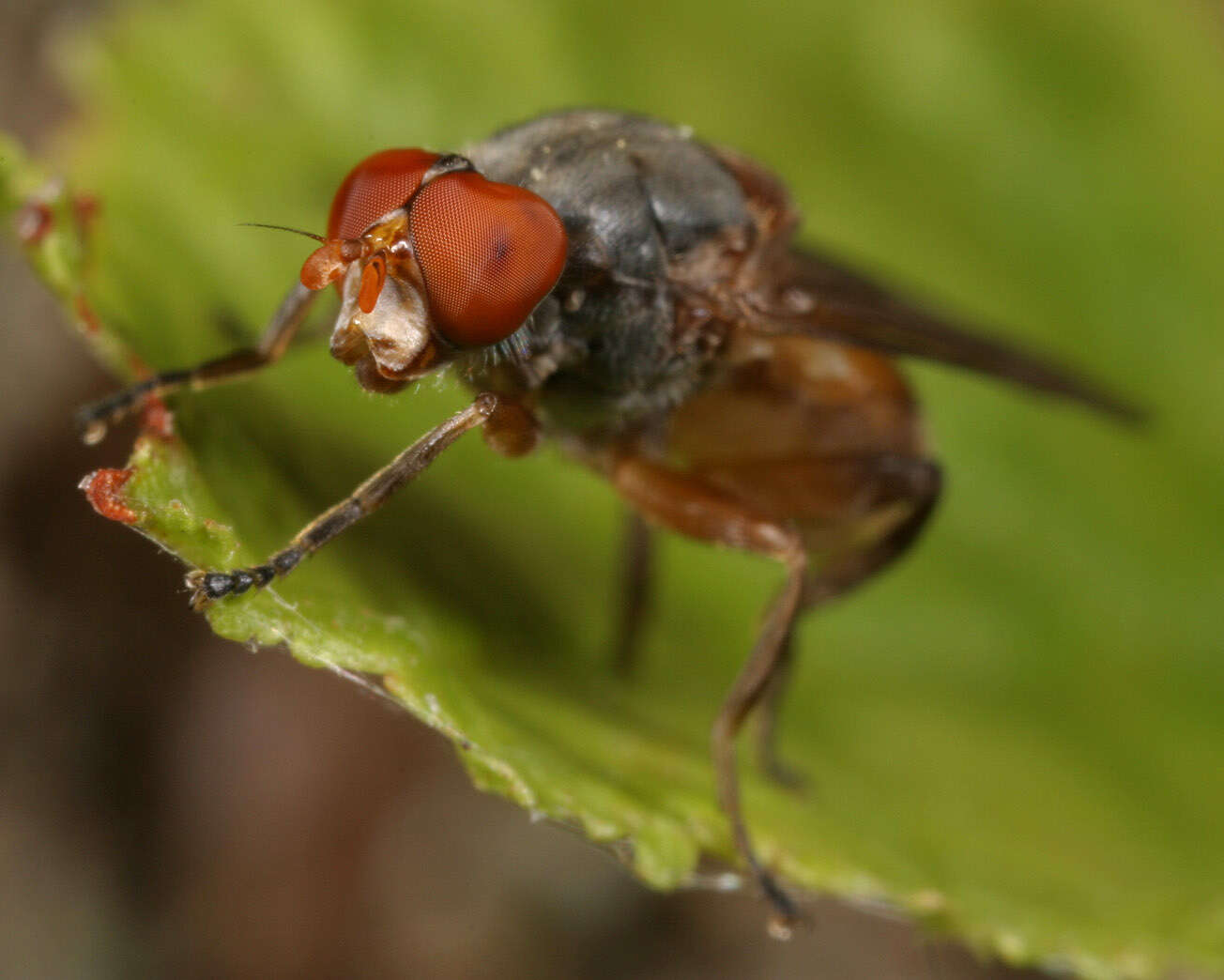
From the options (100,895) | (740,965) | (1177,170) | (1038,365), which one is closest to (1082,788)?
(1038,365)

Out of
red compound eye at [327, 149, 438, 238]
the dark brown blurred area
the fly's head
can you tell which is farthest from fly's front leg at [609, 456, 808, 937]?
the dark brown blurred area

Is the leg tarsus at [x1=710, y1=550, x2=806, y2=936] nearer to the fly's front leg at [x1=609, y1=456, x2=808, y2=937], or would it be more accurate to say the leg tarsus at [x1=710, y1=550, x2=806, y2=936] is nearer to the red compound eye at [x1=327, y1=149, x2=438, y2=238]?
the fly's front leg at [x1=609, y1=456, x2=808, y2=937]

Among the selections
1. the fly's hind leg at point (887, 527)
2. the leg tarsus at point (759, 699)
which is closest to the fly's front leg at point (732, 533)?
the leg tarsus at point (759, 699)

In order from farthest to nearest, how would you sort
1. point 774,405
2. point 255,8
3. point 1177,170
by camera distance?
point 1177,170
point 255,8
point 774,405

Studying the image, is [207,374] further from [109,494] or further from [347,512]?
[109,494]

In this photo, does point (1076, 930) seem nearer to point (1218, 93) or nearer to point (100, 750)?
point (100, 750)

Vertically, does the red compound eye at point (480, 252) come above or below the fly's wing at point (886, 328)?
above

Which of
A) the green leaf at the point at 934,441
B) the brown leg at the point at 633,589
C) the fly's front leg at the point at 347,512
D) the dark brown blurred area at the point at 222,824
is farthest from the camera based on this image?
the dark brown blurred area at the point at 222,824

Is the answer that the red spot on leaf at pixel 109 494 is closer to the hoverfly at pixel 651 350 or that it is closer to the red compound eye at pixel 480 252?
the hoverfly at pixel 651 350
